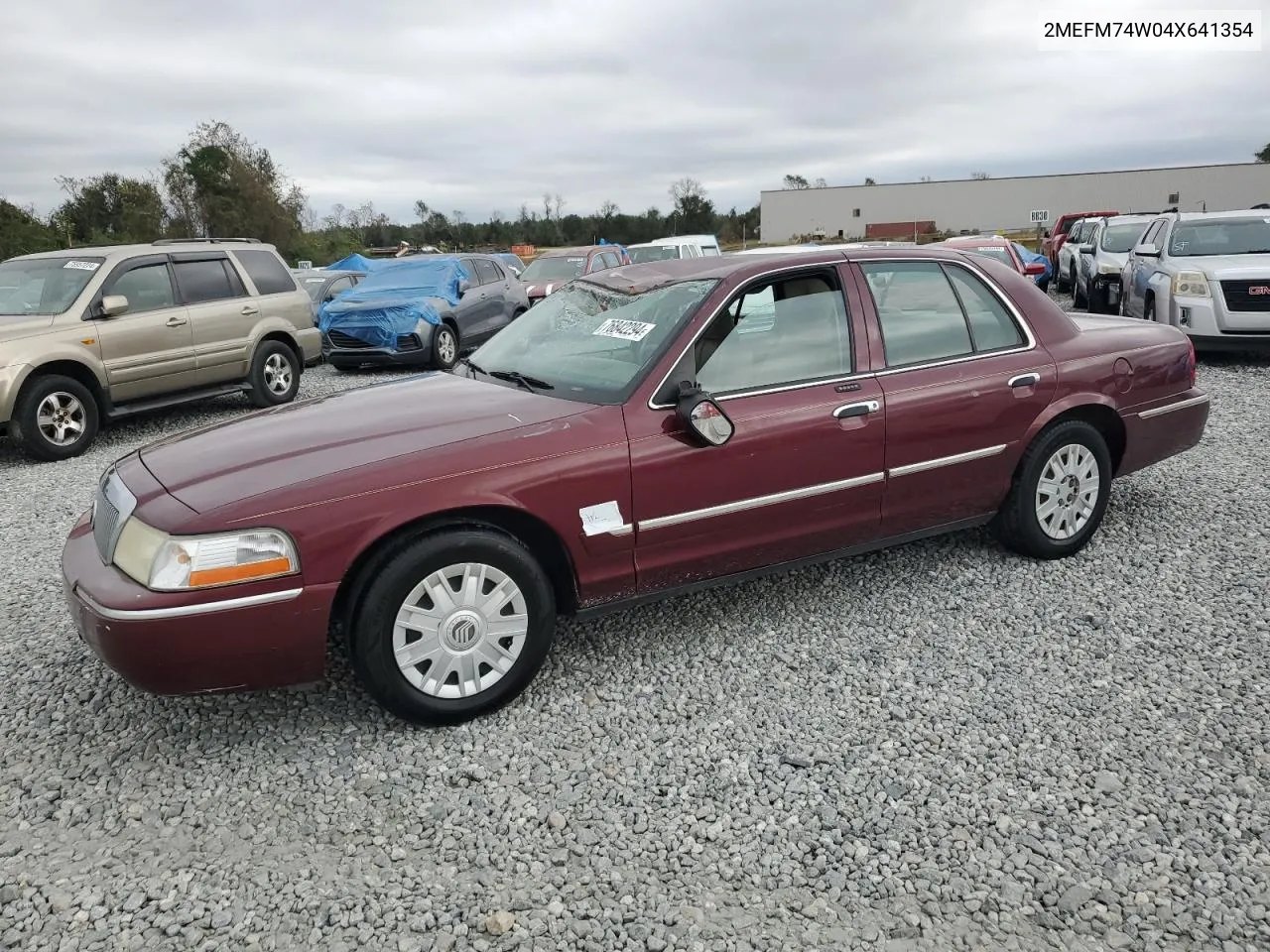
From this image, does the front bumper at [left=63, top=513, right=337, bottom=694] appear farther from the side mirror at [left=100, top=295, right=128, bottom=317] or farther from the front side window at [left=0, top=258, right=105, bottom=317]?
the front side window at [left=0, top=258, right=105, bottom=317]

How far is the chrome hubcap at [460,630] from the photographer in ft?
10.2

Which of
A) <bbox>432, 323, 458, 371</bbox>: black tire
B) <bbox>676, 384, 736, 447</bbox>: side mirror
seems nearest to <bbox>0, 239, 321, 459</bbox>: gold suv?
<bbox>432, 323, 458, 371</bbox>: black tire

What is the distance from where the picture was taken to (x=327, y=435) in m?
3.41

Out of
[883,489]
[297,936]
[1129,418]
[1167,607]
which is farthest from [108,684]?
[1129,418]

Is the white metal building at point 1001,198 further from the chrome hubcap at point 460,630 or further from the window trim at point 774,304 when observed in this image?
the chrome hubcap at point 460,630

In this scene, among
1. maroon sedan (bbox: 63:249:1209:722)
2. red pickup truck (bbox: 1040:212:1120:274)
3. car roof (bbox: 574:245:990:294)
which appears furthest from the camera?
red pickup truck (bbox: 1040:212:1120:274)

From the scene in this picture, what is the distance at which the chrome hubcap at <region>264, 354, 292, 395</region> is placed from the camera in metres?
9.95

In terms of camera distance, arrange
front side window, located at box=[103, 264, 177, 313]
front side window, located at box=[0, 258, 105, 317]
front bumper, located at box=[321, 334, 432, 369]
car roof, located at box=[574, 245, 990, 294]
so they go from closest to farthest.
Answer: car roof, located at box=[574, 245, 990, 294] → front side window, located at box=[0, 258, 105, 317] → front side window, located at box=[103, 264, 177, 313] → front bumper, located at box=[321, 334, 432, 369]

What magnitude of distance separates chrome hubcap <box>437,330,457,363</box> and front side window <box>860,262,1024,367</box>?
29.7 feet

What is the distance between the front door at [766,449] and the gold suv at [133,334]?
6.71 m

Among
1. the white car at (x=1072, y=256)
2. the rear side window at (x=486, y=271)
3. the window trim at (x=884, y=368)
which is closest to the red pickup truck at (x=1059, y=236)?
the white car at (x=1072, y=256)

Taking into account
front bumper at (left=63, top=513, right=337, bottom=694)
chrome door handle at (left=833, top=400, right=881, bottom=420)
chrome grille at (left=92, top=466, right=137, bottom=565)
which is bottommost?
front bumper at (left=63, top=513, right=337, bottom=694)

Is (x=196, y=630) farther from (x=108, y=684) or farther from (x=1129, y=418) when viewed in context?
(x=1129, y=418)

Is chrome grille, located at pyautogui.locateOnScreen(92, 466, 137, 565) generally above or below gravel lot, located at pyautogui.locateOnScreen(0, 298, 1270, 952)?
above
